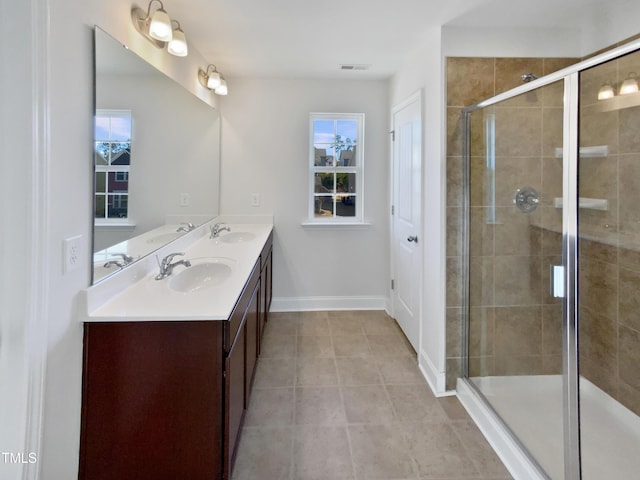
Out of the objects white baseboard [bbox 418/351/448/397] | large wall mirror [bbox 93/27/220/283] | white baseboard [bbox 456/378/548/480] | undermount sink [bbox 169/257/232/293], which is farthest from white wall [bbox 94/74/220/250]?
white baseboard [bbox 456/378/548/480]

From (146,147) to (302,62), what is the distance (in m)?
1.69

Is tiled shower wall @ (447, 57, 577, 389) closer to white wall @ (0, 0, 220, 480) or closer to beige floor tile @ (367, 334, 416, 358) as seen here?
beige floor tile @ (367, 334, 416, 358)

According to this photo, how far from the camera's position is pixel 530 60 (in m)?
2.25

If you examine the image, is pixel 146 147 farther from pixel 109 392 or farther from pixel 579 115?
pixel 579 115

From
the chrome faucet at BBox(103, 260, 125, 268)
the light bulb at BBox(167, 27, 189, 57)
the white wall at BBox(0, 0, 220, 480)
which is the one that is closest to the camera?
the white wall at BBox(0, 0, 220, 480)

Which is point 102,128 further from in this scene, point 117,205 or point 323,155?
point 323,155

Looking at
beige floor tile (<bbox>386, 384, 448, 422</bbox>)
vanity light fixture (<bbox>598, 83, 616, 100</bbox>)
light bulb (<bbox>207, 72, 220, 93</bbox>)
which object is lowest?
beige floor tile (<bbox>386, 384, 448, 422</bbox>)

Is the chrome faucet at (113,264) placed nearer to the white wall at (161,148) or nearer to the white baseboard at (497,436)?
the white wall at (161,148)

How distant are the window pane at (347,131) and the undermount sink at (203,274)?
82.5 inches

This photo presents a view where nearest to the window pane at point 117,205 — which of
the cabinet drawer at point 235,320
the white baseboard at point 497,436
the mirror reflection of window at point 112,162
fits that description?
the mirror reflection of window at point 112,162

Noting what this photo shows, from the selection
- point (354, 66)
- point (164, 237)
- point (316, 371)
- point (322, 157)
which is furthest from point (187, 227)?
point (354, 66)

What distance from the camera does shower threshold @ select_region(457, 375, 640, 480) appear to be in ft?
5.30

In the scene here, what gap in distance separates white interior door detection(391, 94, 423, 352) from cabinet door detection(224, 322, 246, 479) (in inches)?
59.4

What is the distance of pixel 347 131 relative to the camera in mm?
3689
